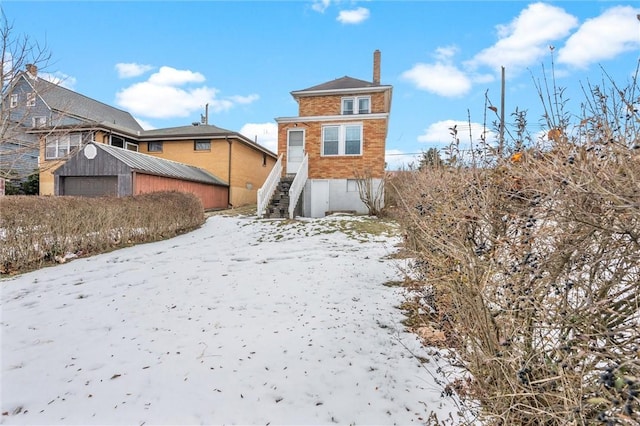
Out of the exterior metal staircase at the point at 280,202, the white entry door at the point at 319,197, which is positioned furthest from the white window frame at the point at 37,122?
the white entry door at the point at 319,197

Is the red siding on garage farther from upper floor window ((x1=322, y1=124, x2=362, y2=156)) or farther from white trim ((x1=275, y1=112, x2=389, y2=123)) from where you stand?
upper floor window ((x1=322, y1=124, x2=362, y2=156))

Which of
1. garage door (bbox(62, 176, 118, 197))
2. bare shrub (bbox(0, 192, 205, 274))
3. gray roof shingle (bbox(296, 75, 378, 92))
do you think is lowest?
bare shrub (bbox(0, 192, 205, 274))

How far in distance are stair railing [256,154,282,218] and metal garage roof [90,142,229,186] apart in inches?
181

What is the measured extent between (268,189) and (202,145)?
26.6ft

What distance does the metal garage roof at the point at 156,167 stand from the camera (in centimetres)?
1377

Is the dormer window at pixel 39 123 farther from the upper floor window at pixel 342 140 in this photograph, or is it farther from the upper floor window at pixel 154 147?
the upper floor window at pixel 154 147

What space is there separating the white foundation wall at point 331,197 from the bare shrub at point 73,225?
21.8 feet

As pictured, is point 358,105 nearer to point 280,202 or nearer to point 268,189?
point 268,189

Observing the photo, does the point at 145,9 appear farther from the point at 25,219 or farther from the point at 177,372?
the point at 177,372

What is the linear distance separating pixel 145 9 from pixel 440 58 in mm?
9775

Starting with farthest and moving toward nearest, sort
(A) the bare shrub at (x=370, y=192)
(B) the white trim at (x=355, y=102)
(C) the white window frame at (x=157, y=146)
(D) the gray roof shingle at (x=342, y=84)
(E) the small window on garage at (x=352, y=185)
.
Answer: (C) the white window frame at (x=157, y=146) < (D) the gray roof shingle at (x=342, y=84) < (B) the white trim at (x=355, y=102) < (E) the small window on garage at (x=352, y=185) < (A) the bare shrub at (x=370, y=192)

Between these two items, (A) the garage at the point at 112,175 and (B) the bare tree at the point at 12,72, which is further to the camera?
(A) the garage at the point at 112,175

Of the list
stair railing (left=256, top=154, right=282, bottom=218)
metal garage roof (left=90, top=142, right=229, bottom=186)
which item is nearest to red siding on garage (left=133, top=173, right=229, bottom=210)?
metal garage roof (left=90, top=142, right=229, bottom=186)

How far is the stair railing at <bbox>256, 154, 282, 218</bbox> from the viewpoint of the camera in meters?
13.3
